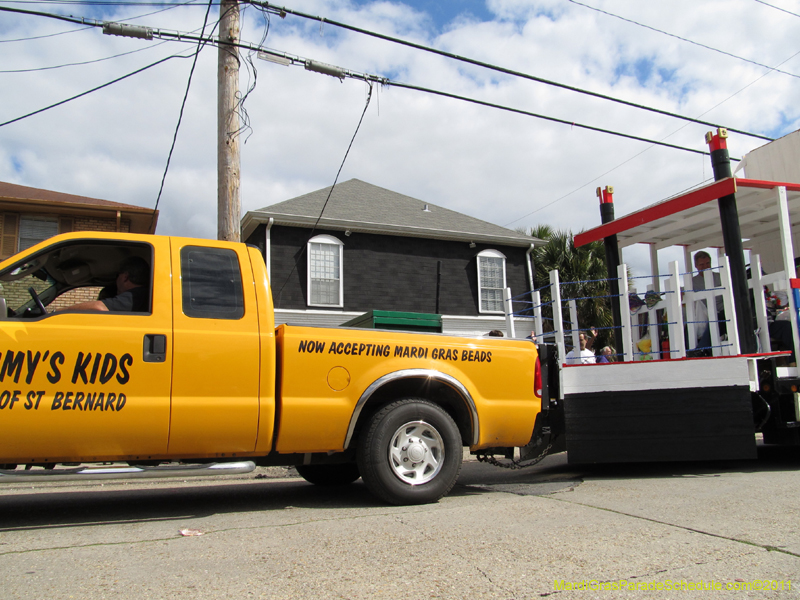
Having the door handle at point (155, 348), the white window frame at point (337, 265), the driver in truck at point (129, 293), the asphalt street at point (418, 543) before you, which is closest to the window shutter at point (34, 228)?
the white window frame at point (337, 265)

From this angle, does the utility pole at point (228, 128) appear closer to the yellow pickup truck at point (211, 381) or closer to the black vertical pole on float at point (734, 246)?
the yellow pickup truck at point (211, 381)

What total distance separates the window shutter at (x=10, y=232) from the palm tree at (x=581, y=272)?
15.5 m

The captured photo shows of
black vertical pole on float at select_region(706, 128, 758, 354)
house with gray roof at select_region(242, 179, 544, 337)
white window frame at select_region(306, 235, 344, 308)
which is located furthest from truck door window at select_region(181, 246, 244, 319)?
white window frame at select_region(306, 235, 344, 308)

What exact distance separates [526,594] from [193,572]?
167cm

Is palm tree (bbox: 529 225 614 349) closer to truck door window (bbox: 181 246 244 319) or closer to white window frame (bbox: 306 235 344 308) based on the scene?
white window frame (bbox: 306 235 344 308)

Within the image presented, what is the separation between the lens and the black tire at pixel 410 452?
4.77m

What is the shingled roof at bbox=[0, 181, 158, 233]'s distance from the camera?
1677 cm

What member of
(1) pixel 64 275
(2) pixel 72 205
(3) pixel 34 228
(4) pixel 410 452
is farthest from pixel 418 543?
(3) pixel 34 228

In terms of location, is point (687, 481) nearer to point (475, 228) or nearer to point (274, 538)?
point (274, 538)

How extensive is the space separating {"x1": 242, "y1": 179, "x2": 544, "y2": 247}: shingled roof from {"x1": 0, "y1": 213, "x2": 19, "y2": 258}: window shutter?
20.3 ft

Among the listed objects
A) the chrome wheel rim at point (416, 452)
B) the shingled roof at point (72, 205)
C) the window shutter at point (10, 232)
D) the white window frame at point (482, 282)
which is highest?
the shingled roof at point (72, 205)

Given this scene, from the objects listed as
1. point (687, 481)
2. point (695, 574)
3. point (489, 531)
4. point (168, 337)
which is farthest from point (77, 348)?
point (687, 481)

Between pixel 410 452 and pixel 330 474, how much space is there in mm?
1624

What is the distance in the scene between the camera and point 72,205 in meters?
16.8
